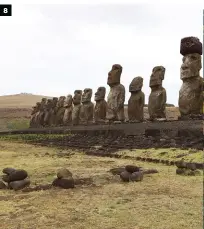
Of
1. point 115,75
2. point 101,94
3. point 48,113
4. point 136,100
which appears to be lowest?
point 48,113

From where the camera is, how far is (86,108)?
72.7 feet

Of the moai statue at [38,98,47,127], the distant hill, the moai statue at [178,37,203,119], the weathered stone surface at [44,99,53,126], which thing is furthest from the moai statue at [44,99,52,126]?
the distant hill

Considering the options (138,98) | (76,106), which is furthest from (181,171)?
(76,106)

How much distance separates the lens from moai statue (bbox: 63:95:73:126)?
25498mm

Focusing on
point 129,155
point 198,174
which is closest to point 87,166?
point 129,155

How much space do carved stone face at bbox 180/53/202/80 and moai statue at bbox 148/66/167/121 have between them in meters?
2.05

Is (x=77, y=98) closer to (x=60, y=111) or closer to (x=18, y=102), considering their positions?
(x=60, y=111)

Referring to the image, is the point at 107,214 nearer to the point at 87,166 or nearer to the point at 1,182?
the point at 1,182

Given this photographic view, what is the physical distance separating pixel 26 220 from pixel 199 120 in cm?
841

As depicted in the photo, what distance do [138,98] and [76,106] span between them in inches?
344

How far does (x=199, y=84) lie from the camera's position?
12.5 metres

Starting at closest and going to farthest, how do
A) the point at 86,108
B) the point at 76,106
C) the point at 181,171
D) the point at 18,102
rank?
1. the point at 181,171
2. the point at 86,108
3. the point at 76,106
4. the point at 18,102

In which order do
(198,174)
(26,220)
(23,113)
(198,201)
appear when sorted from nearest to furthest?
(26,220) → (198,201) → (198,174) → (23,113)

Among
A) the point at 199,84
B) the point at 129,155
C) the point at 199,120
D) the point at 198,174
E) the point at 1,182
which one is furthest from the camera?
the point at 199,84
